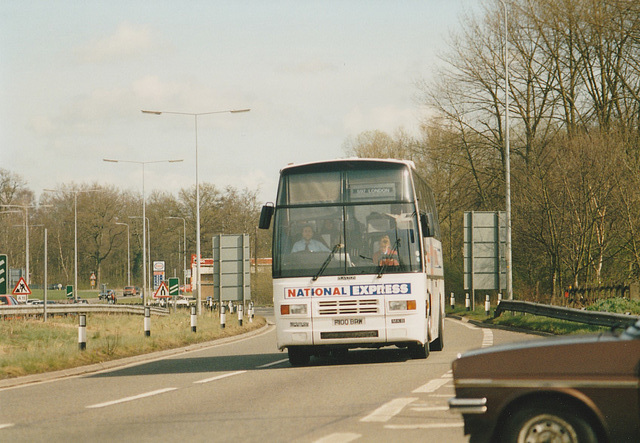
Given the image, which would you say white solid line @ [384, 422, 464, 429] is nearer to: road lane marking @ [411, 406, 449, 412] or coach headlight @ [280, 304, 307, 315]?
road lane marking @ [411, 406, 449, 412]

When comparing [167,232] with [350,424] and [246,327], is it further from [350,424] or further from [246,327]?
[350,424]

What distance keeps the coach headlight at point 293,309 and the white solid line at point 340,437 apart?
721 cm

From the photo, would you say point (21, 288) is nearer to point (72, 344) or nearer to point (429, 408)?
point (72, 344)

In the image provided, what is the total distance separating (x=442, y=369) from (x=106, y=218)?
8088cm

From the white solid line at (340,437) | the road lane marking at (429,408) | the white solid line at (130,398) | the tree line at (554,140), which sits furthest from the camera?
the tree line at (554,140)

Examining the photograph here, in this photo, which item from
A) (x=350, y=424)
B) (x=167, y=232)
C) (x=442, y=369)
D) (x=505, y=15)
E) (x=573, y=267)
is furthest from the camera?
(x=167, y=232)

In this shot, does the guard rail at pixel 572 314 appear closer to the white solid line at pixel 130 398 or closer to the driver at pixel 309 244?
the driver at pixel 309 244

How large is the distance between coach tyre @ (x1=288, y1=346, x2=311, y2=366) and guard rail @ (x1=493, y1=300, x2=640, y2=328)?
18.7 feet

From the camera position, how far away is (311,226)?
15.5 m

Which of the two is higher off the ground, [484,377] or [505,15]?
[505,15]

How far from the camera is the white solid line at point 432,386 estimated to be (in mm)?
11430

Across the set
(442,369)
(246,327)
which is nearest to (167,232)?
(246,327)

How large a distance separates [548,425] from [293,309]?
31.8ft

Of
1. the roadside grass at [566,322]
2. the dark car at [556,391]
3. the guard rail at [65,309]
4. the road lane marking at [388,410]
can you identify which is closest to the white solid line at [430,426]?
the road lane marking at [388,410]
